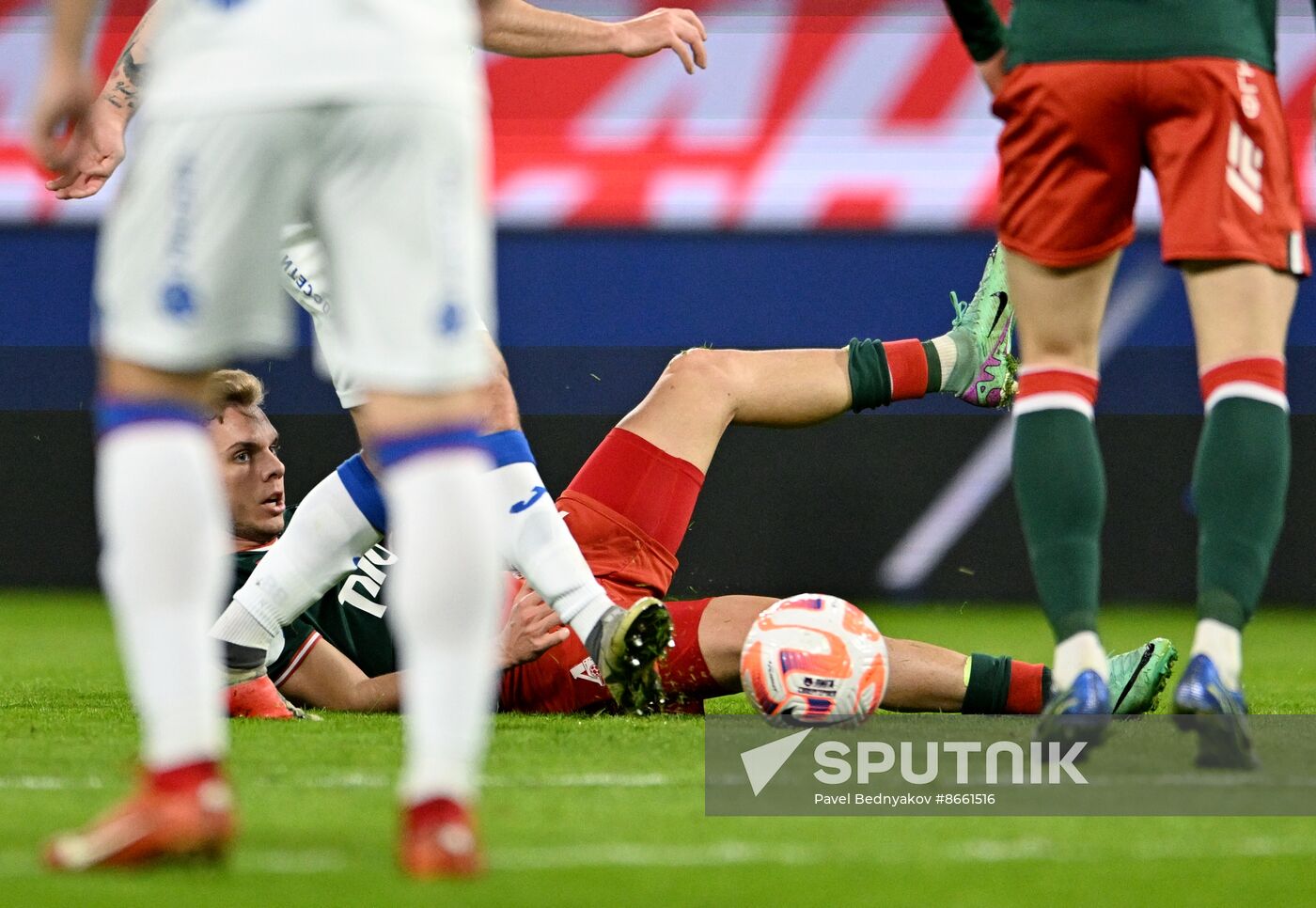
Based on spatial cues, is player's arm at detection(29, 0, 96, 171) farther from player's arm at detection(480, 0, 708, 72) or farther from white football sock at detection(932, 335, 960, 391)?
white football sock at detection(932, 335, 960, 391)

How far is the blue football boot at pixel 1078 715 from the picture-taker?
2.48 meters

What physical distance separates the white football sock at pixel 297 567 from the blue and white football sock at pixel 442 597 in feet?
5.48

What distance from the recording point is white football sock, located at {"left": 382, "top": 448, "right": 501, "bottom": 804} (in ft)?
5.50

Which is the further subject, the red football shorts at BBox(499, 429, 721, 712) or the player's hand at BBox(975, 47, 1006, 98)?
the red football shorts at BBox(499, 429, 721, 712)

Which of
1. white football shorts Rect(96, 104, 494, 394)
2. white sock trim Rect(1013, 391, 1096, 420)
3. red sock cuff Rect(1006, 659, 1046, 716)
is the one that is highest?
white football shorts Rect(96, 104, 494, 394)

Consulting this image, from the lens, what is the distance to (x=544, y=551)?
3.10 meters

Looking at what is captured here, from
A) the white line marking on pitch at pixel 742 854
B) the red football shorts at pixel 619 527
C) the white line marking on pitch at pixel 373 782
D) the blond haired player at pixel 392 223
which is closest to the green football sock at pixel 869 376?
the red football shorts at pixel 619 527

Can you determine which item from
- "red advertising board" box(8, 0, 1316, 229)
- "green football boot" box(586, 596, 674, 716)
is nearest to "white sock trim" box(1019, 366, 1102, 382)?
"green football boot" box(586, 596, 674, 716)

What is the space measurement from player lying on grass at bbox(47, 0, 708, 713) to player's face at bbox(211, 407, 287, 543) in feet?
1.50

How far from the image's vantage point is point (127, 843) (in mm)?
1656

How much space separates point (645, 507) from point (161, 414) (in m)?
1.92

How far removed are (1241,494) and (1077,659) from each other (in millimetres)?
324

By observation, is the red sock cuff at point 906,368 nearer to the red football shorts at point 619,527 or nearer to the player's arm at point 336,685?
the red football shorts at point 619,527

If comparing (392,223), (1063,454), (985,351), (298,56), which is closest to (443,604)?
(392,223)
